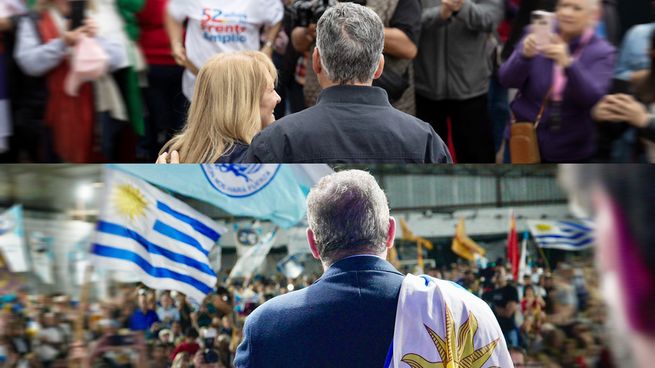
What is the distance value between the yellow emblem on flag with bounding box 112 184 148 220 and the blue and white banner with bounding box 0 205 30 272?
333 mm

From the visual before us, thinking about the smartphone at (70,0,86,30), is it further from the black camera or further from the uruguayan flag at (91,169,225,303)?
the uruguayan flag at (91,169,225,303)

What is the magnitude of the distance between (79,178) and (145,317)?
0.55 metres

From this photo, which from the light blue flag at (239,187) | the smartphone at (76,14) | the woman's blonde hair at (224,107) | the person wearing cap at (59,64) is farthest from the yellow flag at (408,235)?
the smartphone at (76,14)

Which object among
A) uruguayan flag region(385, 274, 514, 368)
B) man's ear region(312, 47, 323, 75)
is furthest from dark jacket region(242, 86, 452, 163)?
uruguayan flag region(385, 274, 514, 368)

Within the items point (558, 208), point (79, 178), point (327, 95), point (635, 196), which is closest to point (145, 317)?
point (79, 178)

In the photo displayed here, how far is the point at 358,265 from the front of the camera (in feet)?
8.83

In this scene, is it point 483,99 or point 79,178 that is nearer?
point 79,178

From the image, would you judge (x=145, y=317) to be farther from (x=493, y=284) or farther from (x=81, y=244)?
(x=493, y=284)

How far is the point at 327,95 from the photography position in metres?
3.55

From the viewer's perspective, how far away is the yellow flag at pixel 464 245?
4.10m

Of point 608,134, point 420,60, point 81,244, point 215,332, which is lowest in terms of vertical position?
point 215,332

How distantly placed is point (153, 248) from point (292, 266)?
1.65 ft

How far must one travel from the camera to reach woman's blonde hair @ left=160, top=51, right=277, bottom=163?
3887 millimetres

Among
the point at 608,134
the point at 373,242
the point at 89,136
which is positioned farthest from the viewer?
the point at 89,136
